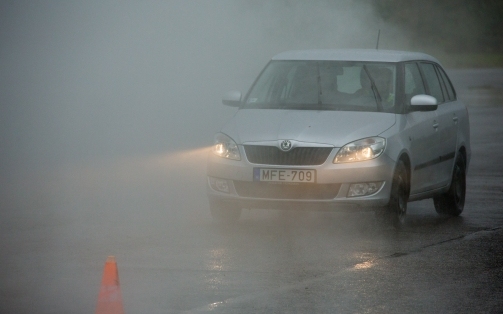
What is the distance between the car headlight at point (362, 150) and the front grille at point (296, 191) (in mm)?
236

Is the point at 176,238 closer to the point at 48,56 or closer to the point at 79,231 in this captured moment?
the point at 79,231

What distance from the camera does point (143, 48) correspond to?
20.5 metres

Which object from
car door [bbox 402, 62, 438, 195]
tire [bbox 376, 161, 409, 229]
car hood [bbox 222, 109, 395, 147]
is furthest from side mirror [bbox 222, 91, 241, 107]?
tire [bbox 376, 161, 409, 229]

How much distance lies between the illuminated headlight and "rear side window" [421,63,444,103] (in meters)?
1.88

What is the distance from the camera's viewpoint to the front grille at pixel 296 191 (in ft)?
30.5

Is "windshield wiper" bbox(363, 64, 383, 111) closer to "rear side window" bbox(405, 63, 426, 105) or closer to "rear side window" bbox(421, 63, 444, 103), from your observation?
"rear side window" bbox(405, 63, 426, 105)

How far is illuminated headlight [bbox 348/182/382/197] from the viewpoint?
934 centimetres

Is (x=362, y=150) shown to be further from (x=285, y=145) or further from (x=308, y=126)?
(x=285, y=145)

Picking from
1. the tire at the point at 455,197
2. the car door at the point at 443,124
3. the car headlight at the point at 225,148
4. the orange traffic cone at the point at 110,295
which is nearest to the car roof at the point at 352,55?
the car door at the point at 443,124

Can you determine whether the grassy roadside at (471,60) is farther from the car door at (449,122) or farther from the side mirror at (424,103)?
the side mirror at (424,103)

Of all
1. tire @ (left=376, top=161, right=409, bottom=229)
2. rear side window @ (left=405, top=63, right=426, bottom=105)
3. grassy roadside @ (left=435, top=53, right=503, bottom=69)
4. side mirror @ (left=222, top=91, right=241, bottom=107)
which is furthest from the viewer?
grassy roadside @ (left=435, top=53, right=503, bottom=69)

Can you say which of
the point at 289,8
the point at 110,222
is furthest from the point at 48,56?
the point at 110,222

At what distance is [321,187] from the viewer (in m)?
9.28

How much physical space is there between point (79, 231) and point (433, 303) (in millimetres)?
3578
